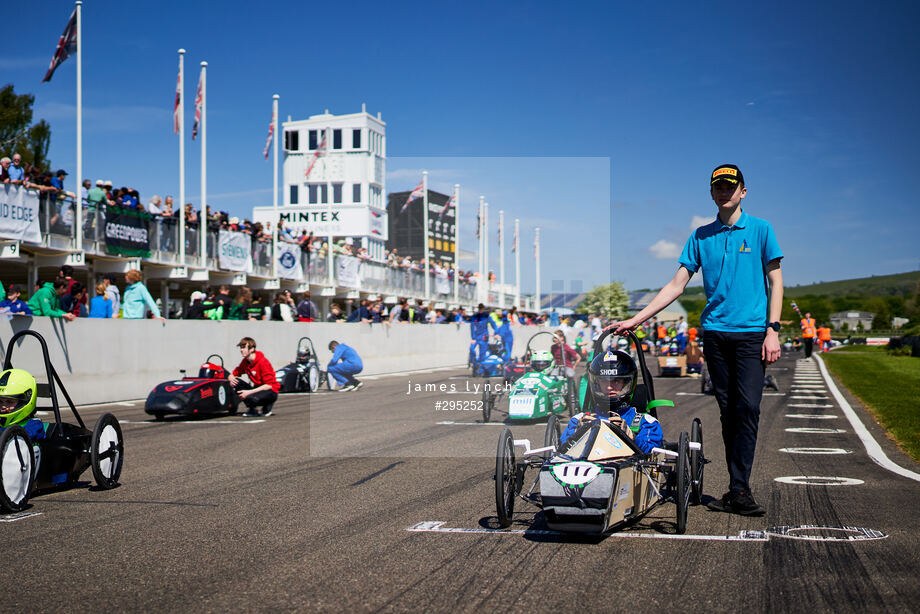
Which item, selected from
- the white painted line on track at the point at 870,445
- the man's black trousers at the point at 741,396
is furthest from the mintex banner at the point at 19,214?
the man's black trousers at the point at 741,396

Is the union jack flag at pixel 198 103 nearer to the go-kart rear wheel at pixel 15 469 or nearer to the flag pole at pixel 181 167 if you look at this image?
the flag pole at pixel 181 167

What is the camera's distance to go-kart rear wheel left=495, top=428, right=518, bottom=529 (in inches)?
225

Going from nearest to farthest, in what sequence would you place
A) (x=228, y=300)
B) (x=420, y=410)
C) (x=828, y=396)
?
1. (x=420, y=410)
2. (x=828, y=396)
3. (x=228, y=300)

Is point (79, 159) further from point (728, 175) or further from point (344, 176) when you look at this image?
point (344, 176)

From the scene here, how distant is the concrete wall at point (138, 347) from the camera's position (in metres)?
14.7

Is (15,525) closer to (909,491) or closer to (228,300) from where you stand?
(909,491)

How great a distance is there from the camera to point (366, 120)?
67.9 m

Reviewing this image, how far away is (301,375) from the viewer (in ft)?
65.0

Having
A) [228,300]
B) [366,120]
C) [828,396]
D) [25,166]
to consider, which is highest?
[366,120]

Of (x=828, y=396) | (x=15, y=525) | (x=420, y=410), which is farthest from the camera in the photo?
(x=828, y=396)

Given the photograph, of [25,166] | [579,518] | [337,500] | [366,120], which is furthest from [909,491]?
[366,120]

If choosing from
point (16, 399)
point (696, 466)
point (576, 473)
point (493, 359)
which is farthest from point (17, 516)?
point (493, 359)

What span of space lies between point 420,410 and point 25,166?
10.3 metres

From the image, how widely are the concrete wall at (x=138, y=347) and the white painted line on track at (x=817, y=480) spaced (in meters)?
11.2
